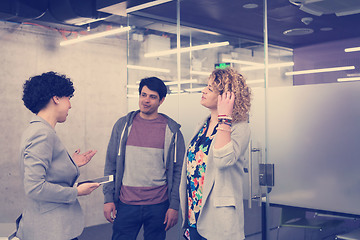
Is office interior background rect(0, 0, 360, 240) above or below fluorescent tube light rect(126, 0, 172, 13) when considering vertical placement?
below

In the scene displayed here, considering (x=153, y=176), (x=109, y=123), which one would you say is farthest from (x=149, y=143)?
(x=109, y=123)

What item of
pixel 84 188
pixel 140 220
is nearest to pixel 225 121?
pixel 84 188

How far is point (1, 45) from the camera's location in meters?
5.13

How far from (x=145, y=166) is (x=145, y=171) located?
1.4 inches

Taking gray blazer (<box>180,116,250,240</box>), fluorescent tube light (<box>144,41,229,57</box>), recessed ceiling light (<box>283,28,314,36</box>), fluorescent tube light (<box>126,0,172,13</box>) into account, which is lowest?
gray blazer (<box>180,116,250,240</box>)

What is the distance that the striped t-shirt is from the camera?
267 centimetres

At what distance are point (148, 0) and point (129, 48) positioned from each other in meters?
0.68

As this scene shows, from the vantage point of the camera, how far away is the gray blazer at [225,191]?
1.96m

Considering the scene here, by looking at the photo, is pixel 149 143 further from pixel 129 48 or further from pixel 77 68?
pixel 77 68

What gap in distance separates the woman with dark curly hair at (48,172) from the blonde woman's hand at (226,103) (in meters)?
0.78

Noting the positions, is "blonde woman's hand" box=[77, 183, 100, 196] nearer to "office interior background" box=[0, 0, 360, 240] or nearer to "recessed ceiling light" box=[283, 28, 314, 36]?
"office interior background" box=[0, 0, 360, 240]

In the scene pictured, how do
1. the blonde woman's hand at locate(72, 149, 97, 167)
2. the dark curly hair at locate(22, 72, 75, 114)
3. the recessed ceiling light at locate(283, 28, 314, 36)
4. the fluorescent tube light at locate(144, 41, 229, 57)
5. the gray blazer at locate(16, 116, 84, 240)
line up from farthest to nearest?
the fluorescent tube light at locate(144, 41, 229, 57)
the recessed ceiling light at locate(283, 28, 314, 36)
the blonde woman's hand at locate(72, 149, 97, 167)
the dark curly hair at locate(22, 72, 75, 114)
the gray blazer at locate(16, 116, 84, 240)

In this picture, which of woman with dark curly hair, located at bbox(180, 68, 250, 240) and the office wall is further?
the office wall

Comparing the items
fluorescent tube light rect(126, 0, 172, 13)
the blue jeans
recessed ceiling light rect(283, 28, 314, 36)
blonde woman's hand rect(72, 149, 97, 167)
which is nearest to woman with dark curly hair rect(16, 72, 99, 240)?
blonde woman's hand rect(72, 149, 97, 167)
